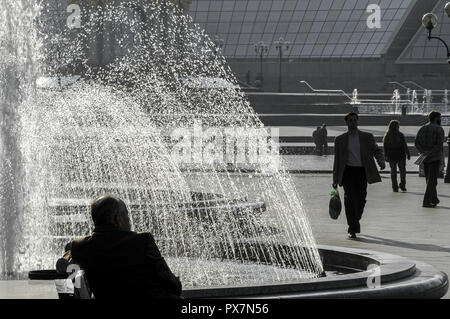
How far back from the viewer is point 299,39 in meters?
72.6

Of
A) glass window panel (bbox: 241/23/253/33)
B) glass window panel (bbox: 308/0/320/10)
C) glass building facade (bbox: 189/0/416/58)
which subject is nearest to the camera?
glass building facade (bbox: 189/0/416/58)

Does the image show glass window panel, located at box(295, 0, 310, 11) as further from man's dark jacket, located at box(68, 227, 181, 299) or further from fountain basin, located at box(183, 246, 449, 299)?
man's dark jacket, located at box(68, 227, 181, 299)

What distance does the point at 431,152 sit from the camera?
1488 cm

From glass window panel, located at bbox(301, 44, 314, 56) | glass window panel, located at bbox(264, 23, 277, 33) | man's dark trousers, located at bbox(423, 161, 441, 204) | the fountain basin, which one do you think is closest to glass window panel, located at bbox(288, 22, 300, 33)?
glass window panel, located at bbox(264, 23, 277, 33)

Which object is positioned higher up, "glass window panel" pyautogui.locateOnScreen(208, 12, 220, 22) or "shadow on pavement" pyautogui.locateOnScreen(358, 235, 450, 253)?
"glass window panel" pyautogui.locateOnScreen(208, 12, 220, 22)

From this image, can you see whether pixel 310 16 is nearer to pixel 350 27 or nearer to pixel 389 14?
pixel 350 27

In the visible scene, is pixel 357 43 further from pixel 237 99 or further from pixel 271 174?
pixel 271 174

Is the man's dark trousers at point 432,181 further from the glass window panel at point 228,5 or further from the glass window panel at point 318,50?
the glass window panel at point 228,5

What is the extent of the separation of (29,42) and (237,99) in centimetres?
4333

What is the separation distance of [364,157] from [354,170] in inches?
6.6

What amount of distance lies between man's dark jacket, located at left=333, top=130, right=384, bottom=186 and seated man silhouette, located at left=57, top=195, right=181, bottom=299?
21.5 ft

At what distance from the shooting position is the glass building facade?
70.9m

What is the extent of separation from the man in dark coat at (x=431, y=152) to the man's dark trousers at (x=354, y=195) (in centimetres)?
384
